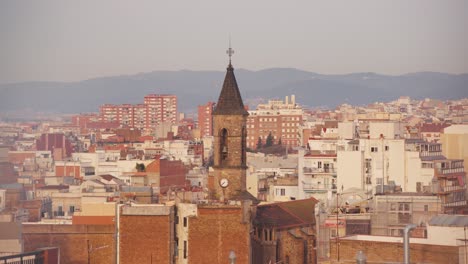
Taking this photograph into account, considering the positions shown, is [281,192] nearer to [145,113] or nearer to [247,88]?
[145,113]

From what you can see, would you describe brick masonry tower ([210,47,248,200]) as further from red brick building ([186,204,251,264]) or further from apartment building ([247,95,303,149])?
apartment building ([247,95,303,149])

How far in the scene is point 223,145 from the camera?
3095 cm

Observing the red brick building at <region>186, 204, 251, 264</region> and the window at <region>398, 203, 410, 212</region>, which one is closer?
the red brick building at <region>186, 204, 251, 264</region>

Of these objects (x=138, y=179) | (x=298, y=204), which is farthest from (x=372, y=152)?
(x=138, y=179)

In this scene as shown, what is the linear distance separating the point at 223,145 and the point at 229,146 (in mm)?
185

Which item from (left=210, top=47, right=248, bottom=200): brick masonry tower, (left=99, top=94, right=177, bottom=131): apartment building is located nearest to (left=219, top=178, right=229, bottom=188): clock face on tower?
(left=210, top=47, right=248, bottom=200): brick masonry tower

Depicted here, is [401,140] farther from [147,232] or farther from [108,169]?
[108,169]

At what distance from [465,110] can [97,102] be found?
114m

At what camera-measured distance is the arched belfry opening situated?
30.8 metres

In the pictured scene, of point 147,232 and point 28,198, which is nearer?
point 147,232

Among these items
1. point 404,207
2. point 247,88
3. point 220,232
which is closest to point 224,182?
point 220,232

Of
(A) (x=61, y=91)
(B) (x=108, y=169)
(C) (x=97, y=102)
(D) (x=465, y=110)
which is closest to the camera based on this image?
(D) (x=465, y=110)

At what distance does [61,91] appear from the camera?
347ft

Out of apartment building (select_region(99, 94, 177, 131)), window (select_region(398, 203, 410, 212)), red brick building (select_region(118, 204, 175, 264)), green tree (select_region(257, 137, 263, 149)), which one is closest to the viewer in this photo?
red brick building (select_region(118, 204, 175, 264))
